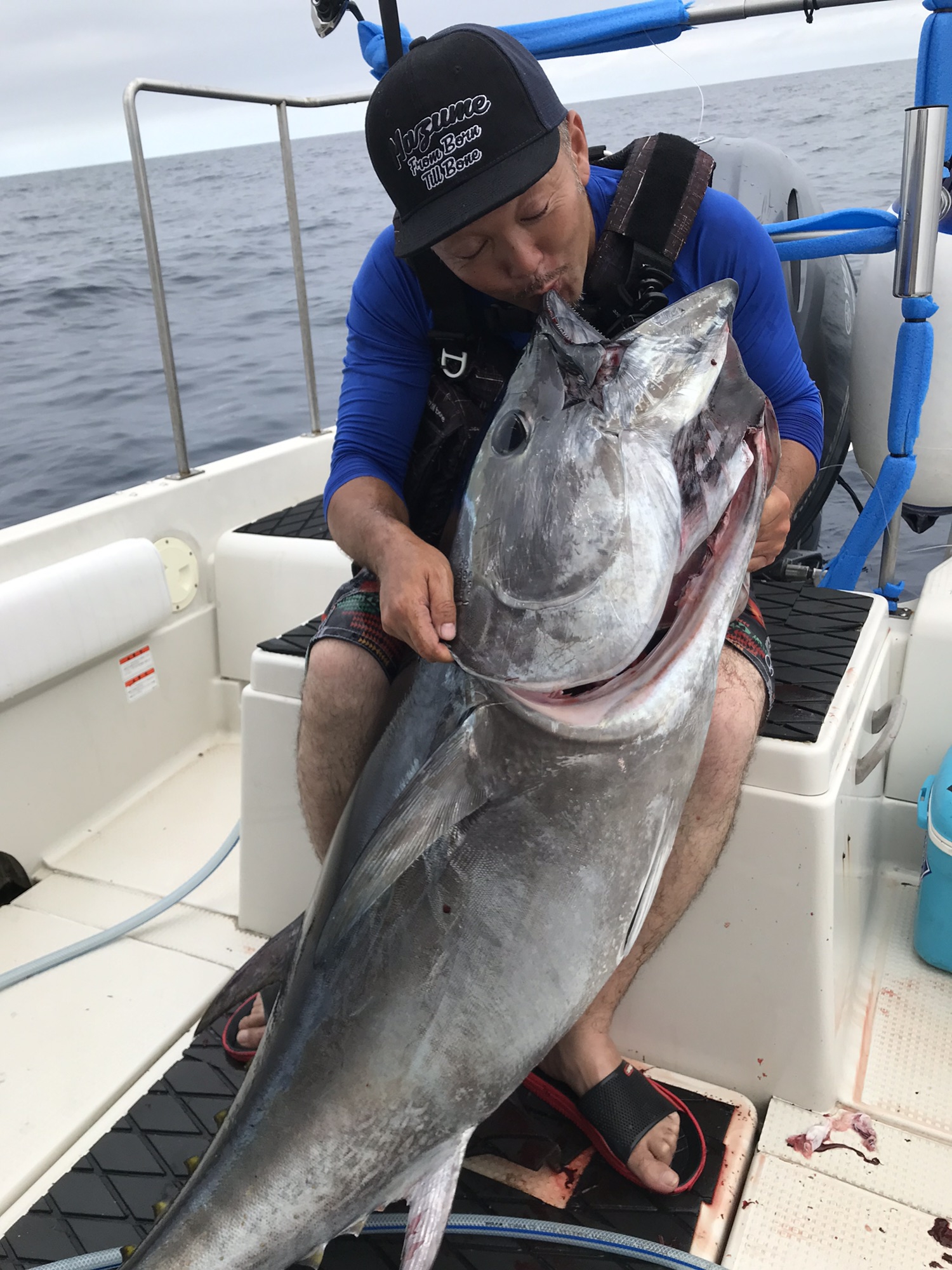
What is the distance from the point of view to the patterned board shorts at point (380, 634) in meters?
1.78

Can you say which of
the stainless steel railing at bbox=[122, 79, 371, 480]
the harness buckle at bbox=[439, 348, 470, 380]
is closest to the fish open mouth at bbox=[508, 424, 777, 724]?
the harness buckle at bbox=[439, 348, 470, 380]

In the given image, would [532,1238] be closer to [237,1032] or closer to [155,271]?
[237,1032]

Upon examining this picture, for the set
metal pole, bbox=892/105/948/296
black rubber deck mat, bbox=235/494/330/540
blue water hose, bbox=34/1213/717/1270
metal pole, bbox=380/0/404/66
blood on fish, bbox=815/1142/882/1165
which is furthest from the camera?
black rubber deck mat, bbox=235/494/330/540

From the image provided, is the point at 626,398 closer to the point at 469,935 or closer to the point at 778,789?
the point at 469,935

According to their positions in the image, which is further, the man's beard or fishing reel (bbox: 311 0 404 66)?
fishing reel (bbox: 311 0 404 66)

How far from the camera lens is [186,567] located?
Answer: 325 centimetres

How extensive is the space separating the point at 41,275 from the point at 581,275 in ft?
57.5

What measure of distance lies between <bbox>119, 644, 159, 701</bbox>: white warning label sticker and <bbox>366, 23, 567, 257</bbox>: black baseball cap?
1834 millimetres

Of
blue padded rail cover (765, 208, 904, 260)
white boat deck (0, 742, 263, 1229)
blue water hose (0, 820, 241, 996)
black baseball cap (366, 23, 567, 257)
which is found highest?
black baseball cap (366, 23, 567, 257)

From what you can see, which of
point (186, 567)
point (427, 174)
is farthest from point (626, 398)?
point (186, 567)

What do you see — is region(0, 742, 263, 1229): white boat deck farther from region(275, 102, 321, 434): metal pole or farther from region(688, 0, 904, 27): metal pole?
region(688, 0, 904, 27): metal pole

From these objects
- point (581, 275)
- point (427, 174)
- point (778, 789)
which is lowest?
point (778, 789)

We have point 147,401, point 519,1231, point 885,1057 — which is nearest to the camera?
point 519,1231

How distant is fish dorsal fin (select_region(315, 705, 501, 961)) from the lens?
3.94ft
